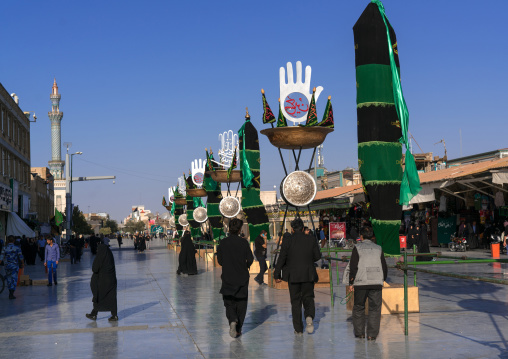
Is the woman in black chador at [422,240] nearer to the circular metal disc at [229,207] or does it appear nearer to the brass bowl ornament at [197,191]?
the circular metal disc at [229,207]

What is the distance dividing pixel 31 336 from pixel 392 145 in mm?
6841

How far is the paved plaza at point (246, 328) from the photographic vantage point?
815 centimetres

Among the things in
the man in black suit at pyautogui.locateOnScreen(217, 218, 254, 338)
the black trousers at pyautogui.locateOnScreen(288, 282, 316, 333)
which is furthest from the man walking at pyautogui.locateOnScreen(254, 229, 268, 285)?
the black trousers at pyautogui.locateOnScreen(288, 282, 316, 333)

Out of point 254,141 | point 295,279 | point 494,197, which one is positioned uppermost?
point 254,141

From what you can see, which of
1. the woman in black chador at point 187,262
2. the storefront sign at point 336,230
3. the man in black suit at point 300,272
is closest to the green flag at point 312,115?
the man in black suit at point 300,272

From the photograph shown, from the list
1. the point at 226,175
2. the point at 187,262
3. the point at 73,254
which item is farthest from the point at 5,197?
the point at 187,262

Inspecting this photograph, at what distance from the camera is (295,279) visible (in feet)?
30.4

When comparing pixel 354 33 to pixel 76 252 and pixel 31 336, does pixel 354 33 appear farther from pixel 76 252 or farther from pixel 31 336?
pixel 76 252

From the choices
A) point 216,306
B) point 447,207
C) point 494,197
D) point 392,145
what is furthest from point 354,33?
point 447,207

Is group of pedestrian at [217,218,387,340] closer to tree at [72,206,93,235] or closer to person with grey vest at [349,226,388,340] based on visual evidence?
person with grey vest at [349,226,388,340]

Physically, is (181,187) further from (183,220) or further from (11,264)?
(11,264)

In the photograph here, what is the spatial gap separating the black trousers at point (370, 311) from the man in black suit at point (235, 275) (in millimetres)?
1568

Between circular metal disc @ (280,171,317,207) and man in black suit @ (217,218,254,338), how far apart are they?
629 centimetres

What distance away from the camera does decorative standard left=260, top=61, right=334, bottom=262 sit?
50.6ft
